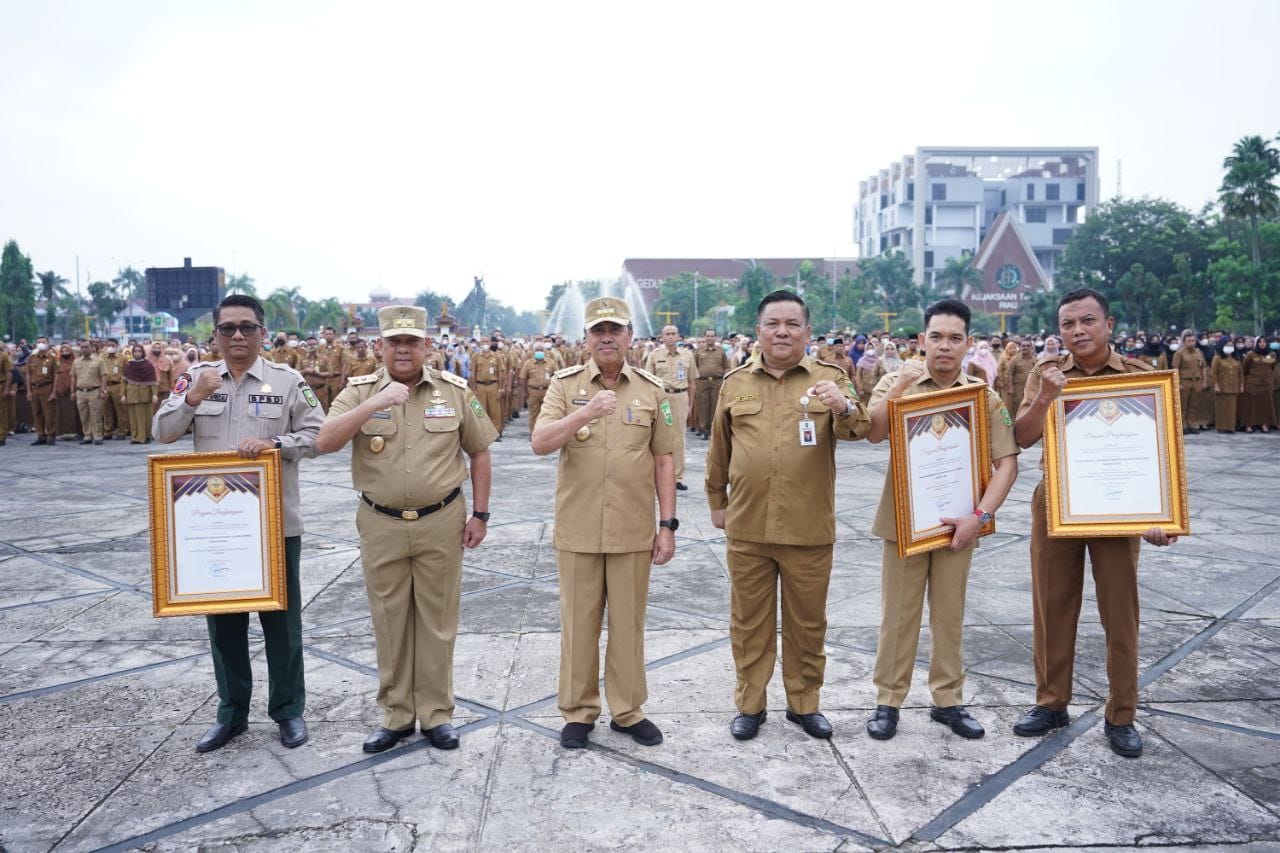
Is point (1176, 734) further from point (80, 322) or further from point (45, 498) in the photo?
point (80, 322)

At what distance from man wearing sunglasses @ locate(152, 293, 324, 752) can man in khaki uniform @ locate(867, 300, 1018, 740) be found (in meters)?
2.47

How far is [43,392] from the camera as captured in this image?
17.3 meters

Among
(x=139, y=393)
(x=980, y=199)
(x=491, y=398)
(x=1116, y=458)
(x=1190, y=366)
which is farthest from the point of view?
(x=980, y=199)

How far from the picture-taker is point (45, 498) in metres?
10.8

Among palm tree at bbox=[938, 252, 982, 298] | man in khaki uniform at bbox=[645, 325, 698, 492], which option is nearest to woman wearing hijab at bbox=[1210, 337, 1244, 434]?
man in khaki uniform at bbox=[645, 325, 698, 492]

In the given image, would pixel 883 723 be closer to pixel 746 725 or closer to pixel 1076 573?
pixel 746 725

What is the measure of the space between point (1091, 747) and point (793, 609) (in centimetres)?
132

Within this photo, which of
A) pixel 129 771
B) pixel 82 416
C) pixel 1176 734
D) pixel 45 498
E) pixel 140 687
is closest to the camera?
pixel 129 771

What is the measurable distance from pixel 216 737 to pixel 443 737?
37.6 inches

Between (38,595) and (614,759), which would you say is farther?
(38,595)

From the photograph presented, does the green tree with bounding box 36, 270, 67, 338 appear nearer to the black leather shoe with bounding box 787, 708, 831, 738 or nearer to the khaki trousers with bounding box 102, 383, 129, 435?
the khaki trousers with bounding box 102, 383, 129, 435

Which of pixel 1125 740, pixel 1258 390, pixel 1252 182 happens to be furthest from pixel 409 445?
pixel 1252 182

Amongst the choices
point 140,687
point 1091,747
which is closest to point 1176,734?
point 1091,747

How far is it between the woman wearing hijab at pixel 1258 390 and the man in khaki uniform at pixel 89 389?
21.4 metres
